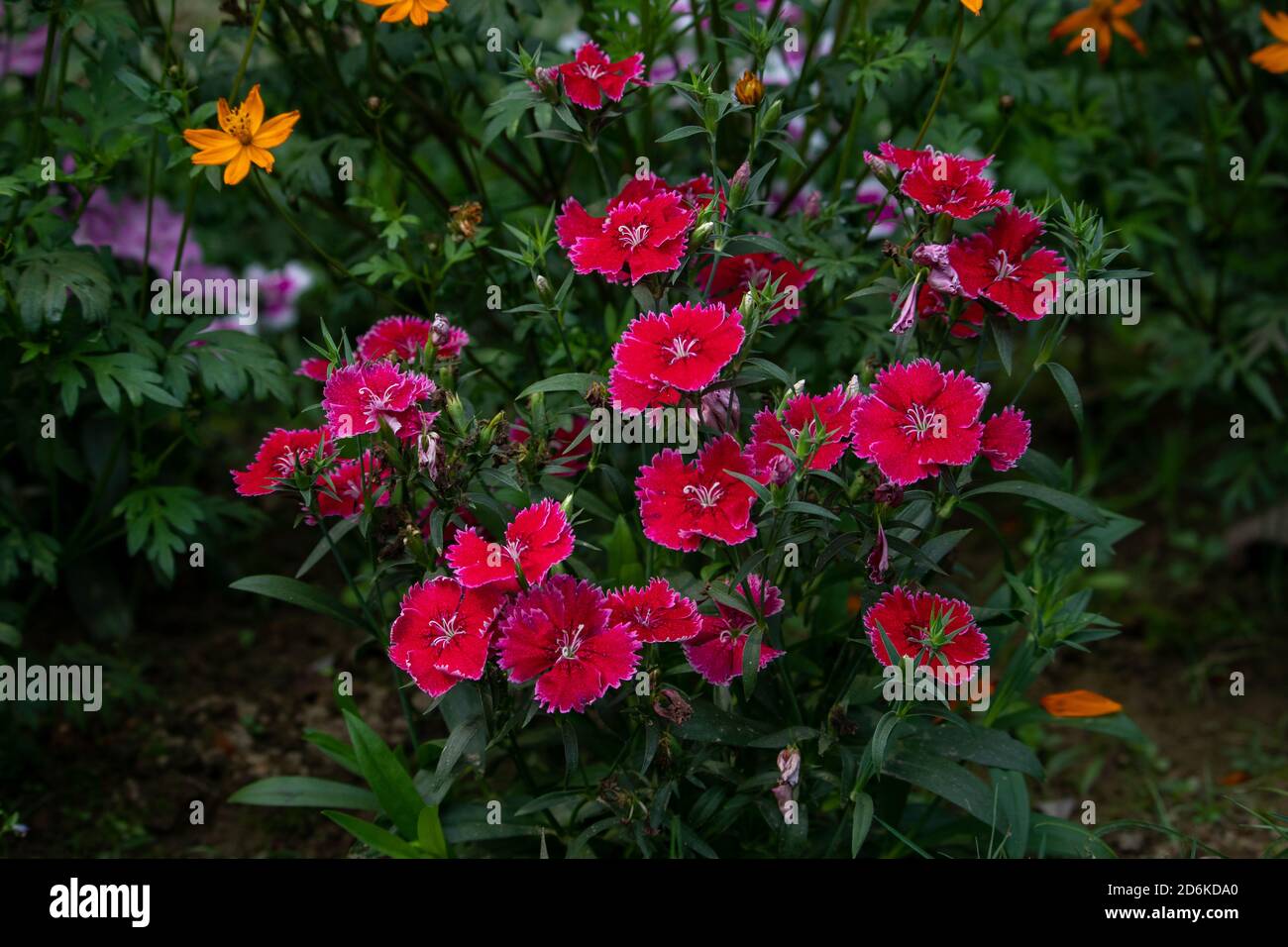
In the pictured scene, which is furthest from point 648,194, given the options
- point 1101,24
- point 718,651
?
point 1101,24

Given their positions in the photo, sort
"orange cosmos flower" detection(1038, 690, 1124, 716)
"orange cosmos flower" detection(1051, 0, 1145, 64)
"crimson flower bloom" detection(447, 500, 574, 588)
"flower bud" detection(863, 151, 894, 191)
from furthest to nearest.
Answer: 1. "orange cosmos flower" detection(1051, 0, 1145, 64)
2. "orange cosmos flower" detection(1038, 690, 1124, 716)
3. "flower bud" detection(863, 151, 894, 191)
4. "crimson flower bloom" detection(447, 500, 574, 588)

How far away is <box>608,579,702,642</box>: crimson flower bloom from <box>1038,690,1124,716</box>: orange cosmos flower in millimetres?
738

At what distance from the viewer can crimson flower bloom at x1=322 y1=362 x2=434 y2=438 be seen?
5.91 ft

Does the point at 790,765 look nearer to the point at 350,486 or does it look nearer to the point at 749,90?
the point at 350,486

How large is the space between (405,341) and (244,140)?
383 millimetres

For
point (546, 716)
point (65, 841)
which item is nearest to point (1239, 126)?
point (546, 716)

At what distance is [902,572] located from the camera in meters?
1.98

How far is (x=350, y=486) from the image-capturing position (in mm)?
2023

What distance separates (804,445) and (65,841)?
1623 millimetres

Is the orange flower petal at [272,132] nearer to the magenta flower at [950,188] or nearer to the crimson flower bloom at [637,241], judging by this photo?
the crimson flower bloom at [637,241]

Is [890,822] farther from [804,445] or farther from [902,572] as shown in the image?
[804,445]

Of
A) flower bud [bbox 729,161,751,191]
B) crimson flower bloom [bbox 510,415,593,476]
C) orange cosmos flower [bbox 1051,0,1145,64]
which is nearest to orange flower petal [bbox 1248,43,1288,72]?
orange cosmos flower [bbox 1051,0,1145,64]

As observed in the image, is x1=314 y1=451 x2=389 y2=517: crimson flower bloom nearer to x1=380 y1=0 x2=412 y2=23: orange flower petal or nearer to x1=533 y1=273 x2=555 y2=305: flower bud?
x1=533 y1=273 x2=555 y2=305: flower bud

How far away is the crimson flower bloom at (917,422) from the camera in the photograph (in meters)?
1.75
